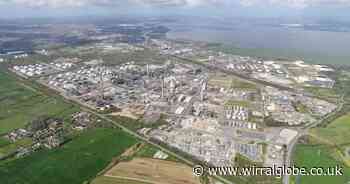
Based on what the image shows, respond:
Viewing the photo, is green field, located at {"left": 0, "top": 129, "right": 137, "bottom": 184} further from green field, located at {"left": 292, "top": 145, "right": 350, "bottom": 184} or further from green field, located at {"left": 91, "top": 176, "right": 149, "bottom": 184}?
green field, located at {"left": 292, "top": 145, "right": 350, "bottom": 184}

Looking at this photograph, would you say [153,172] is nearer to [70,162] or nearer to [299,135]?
[70,162]

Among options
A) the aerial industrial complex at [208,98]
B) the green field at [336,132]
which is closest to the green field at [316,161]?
the aerial industrial complex at [208,98]

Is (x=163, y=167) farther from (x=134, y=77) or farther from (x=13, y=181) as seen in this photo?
(x=134, y=77)

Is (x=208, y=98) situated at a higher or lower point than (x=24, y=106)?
higher

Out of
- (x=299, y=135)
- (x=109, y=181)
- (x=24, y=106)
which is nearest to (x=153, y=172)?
(x=109, y=181)

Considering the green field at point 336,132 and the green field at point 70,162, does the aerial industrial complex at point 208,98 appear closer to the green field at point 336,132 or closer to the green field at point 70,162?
the green field at point 336,132

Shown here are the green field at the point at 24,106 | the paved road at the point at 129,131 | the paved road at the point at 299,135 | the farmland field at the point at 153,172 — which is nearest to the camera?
the farmland field at the point at 153,172
